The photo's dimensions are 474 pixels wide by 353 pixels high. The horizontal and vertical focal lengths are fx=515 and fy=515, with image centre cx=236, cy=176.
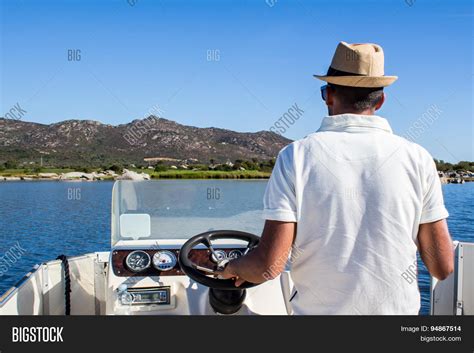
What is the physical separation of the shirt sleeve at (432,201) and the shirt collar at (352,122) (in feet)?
0.69

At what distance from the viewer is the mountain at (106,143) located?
38469 millimetres

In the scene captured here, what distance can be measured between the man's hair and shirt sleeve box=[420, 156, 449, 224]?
0.27 m

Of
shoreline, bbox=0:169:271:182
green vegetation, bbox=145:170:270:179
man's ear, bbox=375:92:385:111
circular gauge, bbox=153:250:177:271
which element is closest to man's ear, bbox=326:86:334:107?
man's ear, bbox=375:92:385:111

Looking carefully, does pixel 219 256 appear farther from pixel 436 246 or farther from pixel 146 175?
pixel 436 246

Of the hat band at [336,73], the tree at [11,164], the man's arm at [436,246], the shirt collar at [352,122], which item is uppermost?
the hat band at [336,73]

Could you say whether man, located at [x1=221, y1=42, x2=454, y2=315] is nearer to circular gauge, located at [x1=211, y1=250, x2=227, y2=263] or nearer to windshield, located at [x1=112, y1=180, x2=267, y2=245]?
circular gauge, located at [x1=211, y1=250, x2=227, y2=263]

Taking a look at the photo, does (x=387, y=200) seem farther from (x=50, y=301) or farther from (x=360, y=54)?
(x=50, y=301)

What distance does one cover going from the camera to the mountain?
38.5 m

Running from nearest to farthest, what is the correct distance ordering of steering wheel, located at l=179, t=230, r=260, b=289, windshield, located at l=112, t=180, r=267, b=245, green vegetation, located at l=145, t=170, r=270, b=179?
steering wheel, located at l=179, t=230, r=260, b=289
windshield, located at l=112, t=180, r=267, b=245
green vegetation, located at l=145, t=170, r=270, b=179

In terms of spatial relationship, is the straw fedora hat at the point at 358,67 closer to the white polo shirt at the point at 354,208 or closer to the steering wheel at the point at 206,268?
the white polo shirt at the point at 354,208

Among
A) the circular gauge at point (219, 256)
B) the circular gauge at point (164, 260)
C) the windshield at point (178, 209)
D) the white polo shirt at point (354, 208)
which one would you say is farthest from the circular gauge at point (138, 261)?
the white polo shirt at point (354, 208)

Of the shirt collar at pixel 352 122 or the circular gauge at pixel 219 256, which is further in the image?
the circular gauge at pixel 219 256

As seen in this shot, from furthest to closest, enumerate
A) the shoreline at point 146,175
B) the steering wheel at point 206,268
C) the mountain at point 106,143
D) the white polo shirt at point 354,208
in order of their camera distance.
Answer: the mountain at point 106,143
the shoreline at point 146,175
the steering wheel at point 206,268
the white polo shirt at point 354,208
